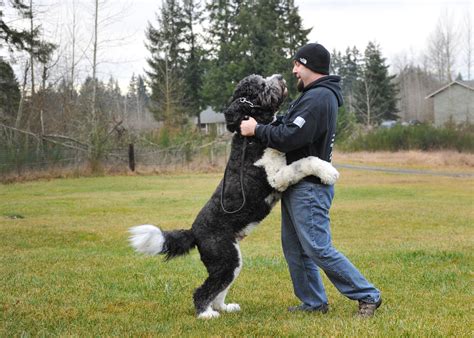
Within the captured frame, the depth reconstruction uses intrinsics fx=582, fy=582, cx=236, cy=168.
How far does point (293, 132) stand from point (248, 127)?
0.44m

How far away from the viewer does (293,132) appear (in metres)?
4.78

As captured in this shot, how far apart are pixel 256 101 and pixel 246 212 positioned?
991mm

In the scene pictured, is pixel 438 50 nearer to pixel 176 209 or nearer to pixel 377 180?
pixel 377 180

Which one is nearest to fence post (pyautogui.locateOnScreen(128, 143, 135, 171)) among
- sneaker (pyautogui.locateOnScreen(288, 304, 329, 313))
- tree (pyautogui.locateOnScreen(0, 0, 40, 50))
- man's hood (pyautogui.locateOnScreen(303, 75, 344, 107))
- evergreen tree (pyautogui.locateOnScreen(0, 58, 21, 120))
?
evergreen tree (pyautogui.locateOnScreen(0, 58, 21, 120))

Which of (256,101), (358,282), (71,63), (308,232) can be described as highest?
(71,63)

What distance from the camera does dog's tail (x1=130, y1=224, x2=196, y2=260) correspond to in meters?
4.97

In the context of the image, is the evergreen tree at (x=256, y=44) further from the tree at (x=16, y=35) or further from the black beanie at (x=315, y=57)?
the black beanie at (x=315, y=57)

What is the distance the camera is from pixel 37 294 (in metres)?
6.36

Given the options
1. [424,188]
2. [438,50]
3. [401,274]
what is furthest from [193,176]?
[438,50]

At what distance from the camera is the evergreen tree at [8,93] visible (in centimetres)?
2654

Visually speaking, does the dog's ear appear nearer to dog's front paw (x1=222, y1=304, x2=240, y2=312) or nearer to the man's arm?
the man's arm

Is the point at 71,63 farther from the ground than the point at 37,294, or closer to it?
farther from the ground

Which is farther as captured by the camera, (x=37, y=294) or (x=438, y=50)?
(x=438, y=50)

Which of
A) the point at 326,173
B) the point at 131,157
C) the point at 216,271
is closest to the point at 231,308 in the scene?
the point at 216,271
